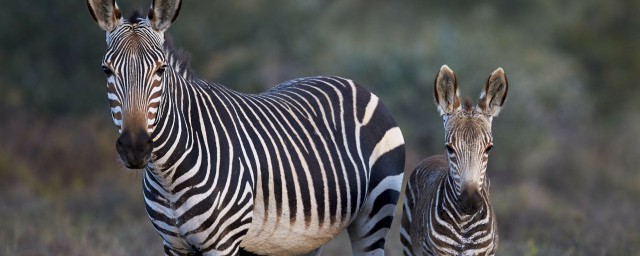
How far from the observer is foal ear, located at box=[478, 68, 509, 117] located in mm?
6930

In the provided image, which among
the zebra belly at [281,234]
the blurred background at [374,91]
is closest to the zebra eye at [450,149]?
the zebra belly at [281,234]

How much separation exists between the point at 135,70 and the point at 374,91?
644 inches

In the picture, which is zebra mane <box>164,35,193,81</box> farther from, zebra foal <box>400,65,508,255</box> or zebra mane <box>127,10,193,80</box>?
zebra foal <box>400,65,508,255</box>

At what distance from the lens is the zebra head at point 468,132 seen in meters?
6.50

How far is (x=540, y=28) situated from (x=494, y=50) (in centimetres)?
790

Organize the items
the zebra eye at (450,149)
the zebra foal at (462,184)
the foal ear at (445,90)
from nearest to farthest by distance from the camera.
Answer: the zebra foal at (462,184), the zebra eye at (450,149), the foal ear at (445,90)

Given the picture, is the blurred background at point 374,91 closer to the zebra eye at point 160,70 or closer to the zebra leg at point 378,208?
the zebra leg at point 378,208

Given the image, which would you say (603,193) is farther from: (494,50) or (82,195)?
(82,195)

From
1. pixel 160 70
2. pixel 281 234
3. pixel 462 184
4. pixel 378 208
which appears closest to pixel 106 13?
pixel 160 70

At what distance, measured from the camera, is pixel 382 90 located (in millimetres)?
22156

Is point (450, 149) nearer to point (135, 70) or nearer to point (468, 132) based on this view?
point (468, 132)

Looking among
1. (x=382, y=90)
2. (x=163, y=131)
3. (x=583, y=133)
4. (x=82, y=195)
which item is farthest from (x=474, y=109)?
(x=583, y=133)

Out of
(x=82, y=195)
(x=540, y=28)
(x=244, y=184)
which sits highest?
(x=540, y=28)

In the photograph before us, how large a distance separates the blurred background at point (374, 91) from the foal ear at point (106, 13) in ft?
13.0
